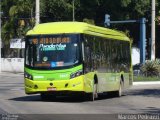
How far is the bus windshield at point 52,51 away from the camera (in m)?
24.0

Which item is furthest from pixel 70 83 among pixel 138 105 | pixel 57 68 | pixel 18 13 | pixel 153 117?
pixel 18 13

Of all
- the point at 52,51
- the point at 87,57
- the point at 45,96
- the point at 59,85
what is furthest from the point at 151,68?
the point at 59,85

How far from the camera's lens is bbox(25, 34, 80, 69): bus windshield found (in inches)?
945

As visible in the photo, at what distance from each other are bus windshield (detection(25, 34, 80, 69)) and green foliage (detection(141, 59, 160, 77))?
2468 centimetres

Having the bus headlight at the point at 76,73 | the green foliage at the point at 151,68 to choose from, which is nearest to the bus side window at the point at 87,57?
the bus headlight at the point at 76,73

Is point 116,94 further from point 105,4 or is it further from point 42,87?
point 105,4

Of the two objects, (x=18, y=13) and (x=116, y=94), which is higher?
(x=18, y=13)

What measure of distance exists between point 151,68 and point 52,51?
25416 millimetres

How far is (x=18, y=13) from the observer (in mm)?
74125

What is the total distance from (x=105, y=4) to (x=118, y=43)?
4596cm

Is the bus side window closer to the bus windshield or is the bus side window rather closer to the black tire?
the bus windshield

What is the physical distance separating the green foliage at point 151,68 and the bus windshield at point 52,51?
24685 millimetres

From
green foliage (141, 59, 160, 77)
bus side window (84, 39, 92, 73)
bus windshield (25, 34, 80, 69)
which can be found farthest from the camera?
green foliage (141, 59, 160, 77)

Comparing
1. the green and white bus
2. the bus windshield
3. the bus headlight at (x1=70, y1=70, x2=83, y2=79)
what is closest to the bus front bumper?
the green and white bus
